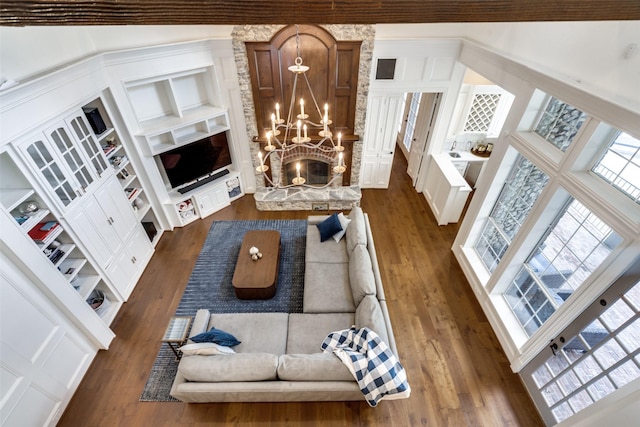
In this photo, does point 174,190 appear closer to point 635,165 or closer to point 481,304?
point 481,304

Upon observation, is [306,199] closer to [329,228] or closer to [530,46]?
[329,228]

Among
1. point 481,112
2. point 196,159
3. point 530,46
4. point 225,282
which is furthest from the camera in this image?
point 481,112

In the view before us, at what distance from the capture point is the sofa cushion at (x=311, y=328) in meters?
3.21

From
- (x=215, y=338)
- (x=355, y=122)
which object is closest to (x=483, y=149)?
(x=355, y=122)

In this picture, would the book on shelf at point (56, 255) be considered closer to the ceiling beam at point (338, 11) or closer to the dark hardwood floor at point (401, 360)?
the dark hardwood floor at point (401, 360)

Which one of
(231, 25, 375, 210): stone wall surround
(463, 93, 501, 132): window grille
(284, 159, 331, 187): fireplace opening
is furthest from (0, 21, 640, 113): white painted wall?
(284, 159, 331, 187): fireplace opening

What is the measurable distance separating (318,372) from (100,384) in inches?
101

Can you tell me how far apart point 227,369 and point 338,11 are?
9.86 feet

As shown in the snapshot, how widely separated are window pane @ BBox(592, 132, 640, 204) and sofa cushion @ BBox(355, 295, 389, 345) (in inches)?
92.8

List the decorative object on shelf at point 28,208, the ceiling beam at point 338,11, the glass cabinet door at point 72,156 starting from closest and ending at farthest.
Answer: the ceiling beam at point 338,11
the decorative object on shelf at point 28,208
the glass cabinet door at point 72,156

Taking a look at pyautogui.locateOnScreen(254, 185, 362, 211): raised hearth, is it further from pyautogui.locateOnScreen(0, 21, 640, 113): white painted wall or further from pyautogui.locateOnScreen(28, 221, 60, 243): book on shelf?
pyautogui.locateOnScreen(28, 221, 60, 243): book on shelf

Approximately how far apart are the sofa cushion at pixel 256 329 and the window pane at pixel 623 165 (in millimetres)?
3410

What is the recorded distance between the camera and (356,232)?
4.18 meters

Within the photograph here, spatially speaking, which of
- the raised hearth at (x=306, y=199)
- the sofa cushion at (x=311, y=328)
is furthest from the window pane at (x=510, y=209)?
the raised hearth at (x=306, y=199)
